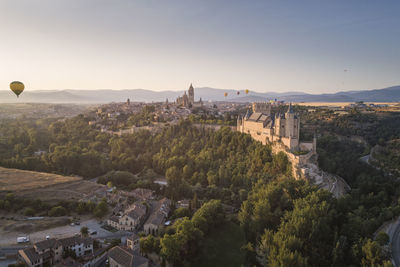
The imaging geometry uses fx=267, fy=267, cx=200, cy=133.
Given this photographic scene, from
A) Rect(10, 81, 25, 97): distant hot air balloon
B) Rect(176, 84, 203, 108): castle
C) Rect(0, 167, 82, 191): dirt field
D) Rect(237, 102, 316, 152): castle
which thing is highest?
Rect(10, 81, 25, 97): distant hot air balloon

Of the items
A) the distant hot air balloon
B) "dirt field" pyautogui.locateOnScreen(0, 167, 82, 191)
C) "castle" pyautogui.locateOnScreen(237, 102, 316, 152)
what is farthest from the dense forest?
the distant hot air balloon

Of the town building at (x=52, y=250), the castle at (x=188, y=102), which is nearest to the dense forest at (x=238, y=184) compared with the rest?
the town building at (x=52, y=250)

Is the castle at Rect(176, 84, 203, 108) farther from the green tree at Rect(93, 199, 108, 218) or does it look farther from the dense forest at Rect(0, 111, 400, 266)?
the green tree at Rect(93, 199, 108, 218)

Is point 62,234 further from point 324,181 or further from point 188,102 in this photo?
point 188,102

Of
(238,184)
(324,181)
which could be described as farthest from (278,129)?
(238,184)

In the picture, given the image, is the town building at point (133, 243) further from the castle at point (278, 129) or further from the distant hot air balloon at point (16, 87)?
the distant hot air balloon at point (16, 87)

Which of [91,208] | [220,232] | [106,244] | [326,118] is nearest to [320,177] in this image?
[220,232]

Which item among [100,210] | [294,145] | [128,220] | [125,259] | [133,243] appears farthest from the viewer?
[294,145]
